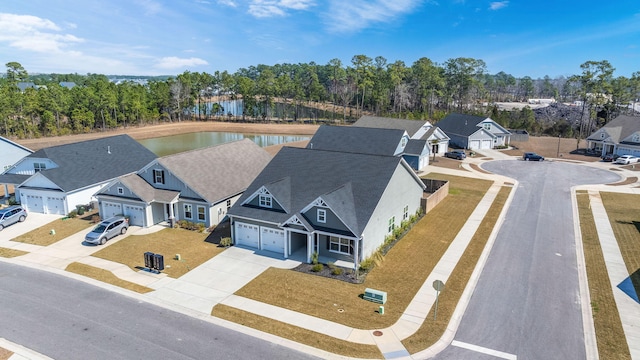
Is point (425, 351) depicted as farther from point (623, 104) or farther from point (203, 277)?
point (623, 104)

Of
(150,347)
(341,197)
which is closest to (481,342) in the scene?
(341,197)

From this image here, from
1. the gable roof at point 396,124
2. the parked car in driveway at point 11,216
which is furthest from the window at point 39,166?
the gable roof at point 396,124

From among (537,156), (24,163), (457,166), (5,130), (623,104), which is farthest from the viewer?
(623,104)

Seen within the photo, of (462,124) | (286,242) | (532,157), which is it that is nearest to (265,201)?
(286,242)

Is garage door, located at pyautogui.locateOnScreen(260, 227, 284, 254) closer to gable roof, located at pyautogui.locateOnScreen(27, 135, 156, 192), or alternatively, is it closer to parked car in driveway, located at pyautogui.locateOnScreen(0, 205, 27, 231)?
gable roof, located at pyautogui.locateOnScreen(27, 135, 156, 192)

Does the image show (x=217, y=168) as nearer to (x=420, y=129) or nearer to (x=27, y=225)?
(x=27, y=225)

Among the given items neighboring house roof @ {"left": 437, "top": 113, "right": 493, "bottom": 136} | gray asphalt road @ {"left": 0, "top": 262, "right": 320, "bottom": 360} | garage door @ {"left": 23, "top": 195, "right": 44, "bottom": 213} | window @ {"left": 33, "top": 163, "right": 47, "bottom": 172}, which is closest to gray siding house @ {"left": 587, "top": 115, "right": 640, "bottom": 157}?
neighboring house roof @ {"left": 437, "top": 113, "right": 493, "bottom": 136}
